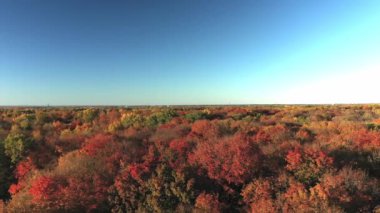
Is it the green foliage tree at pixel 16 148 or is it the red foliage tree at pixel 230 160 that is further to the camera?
the green foliage tree at pixel 16 148

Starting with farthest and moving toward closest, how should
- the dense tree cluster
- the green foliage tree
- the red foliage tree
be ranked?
the green foliage tree
the red foliage tree
the dense tree cluster

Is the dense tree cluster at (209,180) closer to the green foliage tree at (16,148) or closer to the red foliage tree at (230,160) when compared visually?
the red foliage tree at (230,160)

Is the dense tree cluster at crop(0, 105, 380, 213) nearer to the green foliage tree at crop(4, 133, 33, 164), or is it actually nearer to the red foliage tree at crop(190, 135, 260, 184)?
the red foliage tree at crop(190, 135, 260, 184)

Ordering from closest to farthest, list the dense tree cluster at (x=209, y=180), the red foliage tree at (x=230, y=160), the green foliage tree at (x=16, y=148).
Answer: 1. the dense tree cluster at (x=209, y=180)
2. the red foliage tree at (x=230, y=160)
3. the green foliage tree at (x=16, y=148)

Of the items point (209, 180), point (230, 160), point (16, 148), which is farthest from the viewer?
point (16, 148)

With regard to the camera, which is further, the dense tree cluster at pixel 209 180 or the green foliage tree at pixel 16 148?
the green foliage tree at pixel 16 148

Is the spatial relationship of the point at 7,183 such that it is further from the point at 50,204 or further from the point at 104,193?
the point at 104,193

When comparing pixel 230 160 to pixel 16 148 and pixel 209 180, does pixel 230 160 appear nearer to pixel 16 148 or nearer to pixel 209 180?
pixel 209 180

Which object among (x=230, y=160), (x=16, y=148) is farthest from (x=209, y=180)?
(x=16, y=148)

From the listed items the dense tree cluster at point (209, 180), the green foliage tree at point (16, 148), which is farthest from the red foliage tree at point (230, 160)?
the green foliage tree at point (16, 148)

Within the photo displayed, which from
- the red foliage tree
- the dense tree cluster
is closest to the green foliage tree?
the dense tree cluster

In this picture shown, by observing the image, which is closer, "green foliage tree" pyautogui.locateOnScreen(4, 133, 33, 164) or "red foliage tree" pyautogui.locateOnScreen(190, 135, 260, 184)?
"red foliage tree" pyautogui.locateOnScreen(190, 135, 260, 184)

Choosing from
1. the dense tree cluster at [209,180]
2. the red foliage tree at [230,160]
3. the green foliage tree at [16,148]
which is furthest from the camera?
the green foliage tree at [16,148]
